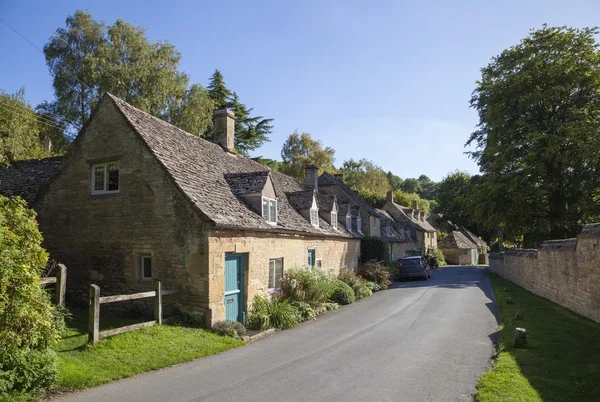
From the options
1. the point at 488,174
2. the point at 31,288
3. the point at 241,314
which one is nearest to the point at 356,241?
the point at 488,174

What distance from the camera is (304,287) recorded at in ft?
55.9

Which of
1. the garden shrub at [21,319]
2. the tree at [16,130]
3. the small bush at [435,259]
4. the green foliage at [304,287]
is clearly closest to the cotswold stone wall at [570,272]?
the green foliage at [304,287]

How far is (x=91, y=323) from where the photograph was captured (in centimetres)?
935

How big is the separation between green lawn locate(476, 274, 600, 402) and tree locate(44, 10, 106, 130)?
29.8 meters

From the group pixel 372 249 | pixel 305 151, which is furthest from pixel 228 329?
pixel 305 151

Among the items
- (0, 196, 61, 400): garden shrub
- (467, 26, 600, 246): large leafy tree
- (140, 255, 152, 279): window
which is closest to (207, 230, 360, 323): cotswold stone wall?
(140, 255, 152, 279): window

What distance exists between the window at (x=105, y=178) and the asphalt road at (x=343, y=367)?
7.73m

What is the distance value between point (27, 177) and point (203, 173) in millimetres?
9321

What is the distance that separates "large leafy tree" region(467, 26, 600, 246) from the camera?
1005 inches

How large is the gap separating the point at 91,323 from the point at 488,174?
91.0ft

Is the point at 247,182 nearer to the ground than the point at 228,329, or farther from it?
farther from it

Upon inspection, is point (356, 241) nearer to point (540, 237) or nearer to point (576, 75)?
point (540, 237)

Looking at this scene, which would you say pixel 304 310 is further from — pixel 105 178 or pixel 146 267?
pixel 105 178

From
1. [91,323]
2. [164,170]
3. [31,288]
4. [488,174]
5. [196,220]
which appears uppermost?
[488,174]
